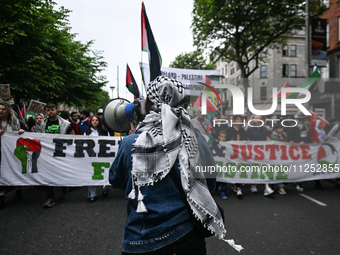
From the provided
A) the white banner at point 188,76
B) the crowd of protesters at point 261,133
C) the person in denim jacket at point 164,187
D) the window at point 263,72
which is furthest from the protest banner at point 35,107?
the window at point 263,72

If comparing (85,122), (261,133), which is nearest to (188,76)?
(261,133)

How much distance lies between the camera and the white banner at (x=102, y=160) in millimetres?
4875

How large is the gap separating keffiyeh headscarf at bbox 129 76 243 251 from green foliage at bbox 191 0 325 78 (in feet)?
48.7

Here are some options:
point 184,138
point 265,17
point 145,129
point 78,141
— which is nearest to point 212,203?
point 184,138

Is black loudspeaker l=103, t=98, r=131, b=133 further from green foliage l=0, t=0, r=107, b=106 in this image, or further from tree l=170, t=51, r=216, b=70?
tree l=170, t=51, r=216, b=70

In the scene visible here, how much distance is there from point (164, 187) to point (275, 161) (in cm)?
498

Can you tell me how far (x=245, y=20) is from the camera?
15125 millimetres

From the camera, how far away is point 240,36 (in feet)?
53.7

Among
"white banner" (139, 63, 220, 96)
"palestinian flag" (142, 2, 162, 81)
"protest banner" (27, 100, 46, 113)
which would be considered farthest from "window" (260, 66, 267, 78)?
"palestinian flag" (142, 2, 162, 81)

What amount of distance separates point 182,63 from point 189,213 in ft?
136

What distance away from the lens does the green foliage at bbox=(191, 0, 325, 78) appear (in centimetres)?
1402

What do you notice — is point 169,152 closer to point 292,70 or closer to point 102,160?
point 102,160

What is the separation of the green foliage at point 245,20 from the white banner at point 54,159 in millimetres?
12684

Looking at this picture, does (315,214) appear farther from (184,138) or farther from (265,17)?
(265,17)
